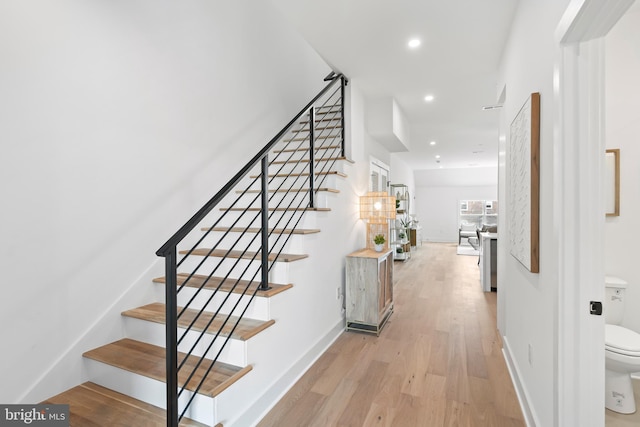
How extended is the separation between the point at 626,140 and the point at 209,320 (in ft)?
11.0

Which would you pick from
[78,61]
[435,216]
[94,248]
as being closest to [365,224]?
[94,248]

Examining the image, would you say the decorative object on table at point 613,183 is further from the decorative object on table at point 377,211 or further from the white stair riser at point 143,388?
the white stair riser at point 143,388

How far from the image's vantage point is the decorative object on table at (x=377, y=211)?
3890 millimetres

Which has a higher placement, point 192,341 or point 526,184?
point 526,184

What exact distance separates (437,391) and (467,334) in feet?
4.13

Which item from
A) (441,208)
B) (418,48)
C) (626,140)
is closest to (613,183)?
(626,140)

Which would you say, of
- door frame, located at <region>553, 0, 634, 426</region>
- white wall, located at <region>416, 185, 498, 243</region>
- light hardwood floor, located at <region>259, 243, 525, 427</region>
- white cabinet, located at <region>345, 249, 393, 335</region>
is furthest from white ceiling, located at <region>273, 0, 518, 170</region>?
white wall, located at <region>416, 185, 498, 243</region>

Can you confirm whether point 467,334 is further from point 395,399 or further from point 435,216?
point 435,216

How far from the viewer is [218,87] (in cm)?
304

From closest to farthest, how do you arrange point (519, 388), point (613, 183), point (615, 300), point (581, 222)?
1. point (581, 222)
2. point (519, 388)
3. point (615, 300)
4. point (613, 183)

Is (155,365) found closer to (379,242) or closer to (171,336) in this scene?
(171,336)

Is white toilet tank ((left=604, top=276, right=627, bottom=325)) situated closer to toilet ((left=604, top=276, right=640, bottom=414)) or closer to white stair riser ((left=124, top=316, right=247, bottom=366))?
toilet ((left=604, top=276, right=640, bottom=414))

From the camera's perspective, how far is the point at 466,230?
40.1ft

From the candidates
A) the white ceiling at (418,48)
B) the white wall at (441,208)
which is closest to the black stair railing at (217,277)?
the white ceiling at (418,48)
